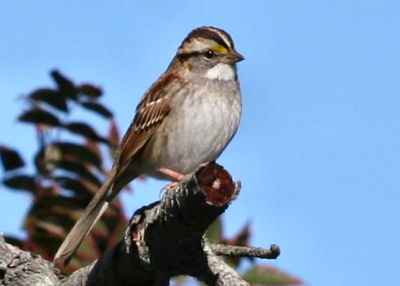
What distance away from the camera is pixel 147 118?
7.02 metres

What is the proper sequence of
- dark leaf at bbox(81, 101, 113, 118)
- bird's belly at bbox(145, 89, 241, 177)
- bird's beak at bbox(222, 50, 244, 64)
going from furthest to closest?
bird's beak at bbox(222, 50, 244, 64) → bird's belly at bbox(145, 89, 241, 177) → dark leaf at bbox(81, 101, 113, 118)

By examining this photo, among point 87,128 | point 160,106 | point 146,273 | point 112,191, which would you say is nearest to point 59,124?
point 87,128

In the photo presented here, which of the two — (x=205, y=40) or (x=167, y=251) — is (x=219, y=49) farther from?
(x=167, y=251)

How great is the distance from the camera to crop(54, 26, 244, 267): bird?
21.8ft

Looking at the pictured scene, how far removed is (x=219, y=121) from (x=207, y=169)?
8.57ft

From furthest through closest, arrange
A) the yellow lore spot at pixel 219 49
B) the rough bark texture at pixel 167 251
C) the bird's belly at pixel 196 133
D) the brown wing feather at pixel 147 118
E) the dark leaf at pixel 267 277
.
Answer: the yellow lore spot at pixel 219 49 → the brown wing feather at pixel 147 118 → the bird's belly at pixel 196 133 → the dark leaf at pixel 267 277 → the rough bark texture at pixel 167 251

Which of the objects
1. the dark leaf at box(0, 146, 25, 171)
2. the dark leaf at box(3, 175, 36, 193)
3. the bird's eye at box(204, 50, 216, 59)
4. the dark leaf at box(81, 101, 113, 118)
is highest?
the bird's eye at box(204, 50, 216, 59)

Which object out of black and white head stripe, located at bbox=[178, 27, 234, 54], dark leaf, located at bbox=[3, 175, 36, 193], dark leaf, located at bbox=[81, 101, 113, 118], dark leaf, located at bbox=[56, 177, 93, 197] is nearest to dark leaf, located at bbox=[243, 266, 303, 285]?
dark leaf, located at bbox=[56, 177, 93, 197]

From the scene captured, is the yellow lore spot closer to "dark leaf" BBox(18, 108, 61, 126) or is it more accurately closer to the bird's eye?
the bird's eye

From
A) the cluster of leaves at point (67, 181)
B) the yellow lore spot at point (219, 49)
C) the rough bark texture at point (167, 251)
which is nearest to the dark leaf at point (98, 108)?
the cluster of leaves at point (67, 181)

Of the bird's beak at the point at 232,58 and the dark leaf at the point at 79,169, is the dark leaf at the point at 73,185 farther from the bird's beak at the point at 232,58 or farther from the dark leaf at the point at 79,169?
the bird's beak at the point at 232,58

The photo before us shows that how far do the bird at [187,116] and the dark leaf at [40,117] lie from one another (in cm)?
55

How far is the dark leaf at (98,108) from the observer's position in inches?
232

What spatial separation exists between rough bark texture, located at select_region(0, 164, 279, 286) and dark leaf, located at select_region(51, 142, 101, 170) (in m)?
0.96
